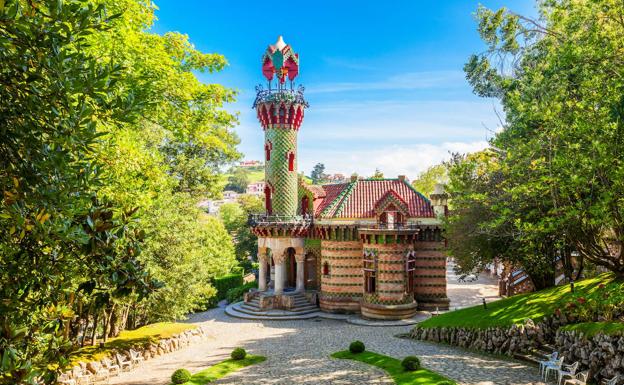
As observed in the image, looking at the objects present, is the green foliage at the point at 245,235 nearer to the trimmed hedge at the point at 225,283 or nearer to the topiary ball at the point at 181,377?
the trimmed hedge at the point at 225,283

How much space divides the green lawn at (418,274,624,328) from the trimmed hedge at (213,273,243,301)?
71.0 ft

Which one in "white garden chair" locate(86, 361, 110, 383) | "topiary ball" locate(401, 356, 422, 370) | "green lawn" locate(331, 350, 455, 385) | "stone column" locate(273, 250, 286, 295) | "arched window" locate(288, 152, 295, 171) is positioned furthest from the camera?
"arched window" locate(288, 152, 295, 171)

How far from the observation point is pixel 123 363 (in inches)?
787

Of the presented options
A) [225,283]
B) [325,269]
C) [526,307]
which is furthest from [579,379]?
[225,283]

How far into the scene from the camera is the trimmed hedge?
3947cm

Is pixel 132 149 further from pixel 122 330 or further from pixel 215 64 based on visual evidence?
pixel 122 330

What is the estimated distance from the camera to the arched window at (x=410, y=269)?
30.8m

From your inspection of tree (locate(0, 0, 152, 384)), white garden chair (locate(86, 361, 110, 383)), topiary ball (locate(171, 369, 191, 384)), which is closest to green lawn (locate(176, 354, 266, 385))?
topiary ball (locate(171, 369, 191, 384))

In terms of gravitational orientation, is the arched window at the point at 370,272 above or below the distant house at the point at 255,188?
below

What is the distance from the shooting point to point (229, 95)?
15883mm

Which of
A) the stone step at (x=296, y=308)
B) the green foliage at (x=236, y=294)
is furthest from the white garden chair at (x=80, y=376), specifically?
the green foliage at (x=236, y=294)

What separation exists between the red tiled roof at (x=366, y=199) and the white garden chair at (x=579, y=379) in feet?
61.6

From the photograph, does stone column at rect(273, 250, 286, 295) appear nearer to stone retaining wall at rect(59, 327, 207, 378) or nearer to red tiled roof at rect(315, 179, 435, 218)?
red tiled roof at rect(315, 179, 435, 218)

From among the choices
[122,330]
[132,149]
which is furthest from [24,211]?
[122,330]
